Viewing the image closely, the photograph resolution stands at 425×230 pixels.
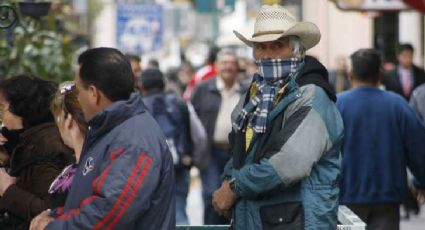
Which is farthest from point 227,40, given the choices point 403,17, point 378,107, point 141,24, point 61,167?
point 61,167

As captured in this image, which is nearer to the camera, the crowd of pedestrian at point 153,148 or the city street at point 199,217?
the crowd of pedestrian at point 153,148

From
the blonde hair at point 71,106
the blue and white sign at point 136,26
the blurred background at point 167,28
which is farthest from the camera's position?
the blue and white sign at point 136,26

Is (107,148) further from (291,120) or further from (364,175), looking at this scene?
(364,175)

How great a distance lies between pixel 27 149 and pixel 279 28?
4.58 feet

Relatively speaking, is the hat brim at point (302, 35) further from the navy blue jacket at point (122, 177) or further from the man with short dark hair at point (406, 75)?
the man with short dark hair at point (406, 75)

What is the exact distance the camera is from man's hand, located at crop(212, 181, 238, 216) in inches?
253

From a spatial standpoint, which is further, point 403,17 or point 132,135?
point 403,17

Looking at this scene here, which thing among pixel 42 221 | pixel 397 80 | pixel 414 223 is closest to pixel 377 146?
pixel 42 221

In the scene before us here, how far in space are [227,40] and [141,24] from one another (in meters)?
18.8

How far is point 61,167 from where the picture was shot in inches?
252

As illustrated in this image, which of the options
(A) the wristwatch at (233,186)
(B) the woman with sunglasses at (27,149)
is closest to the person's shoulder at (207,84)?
(B) the woman with sunglasses at (27,149)

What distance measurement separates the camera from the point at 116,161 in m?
5.29

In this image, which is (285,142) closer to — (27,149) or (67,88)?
(67,88)

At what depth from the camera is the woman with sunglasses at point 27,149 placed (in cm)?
630
